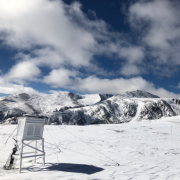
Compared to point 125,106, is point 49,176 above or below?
below

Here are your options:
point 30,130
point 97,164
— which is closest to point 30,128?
point 30,130

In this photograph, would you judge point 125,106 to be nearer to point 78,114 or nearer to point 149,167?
point 78,114

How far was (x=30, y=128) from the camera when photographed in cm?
1014

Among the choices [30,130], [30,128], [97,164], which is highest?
[30,128]

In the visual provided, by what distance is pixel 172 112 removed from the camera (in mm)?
129375

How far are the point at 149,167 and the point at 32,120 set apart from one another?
8.11 metres

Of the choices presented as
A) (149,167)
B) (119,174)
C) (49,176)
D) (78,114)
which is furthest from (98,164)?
(78,114)

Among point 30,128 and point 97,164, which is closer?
point 30,128

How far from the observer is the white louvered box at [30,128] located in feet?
32.3

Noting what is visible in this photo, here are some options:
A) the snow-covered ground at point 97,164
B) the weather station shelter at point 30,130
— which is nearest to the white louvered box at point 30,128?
the weather station shelter at point 30,130

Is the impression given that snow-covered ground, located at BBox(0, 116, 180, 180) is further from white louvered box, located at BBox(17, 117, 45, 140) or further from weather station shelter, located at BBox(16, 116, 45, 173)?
white louvered box, located at BBox(17, 117, 45, 140)

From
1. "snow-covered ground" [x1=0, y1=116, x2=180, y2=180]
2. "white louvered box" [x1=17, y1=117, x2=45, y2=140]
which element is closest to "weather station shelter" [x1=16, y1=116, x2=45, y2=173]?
"white louvered box" [x1=17, y1=117, x2=45, y2=140]

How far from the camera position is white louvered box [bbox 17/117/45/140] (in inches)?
388

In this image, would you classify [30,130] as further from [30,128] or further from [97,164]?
[97,164]
